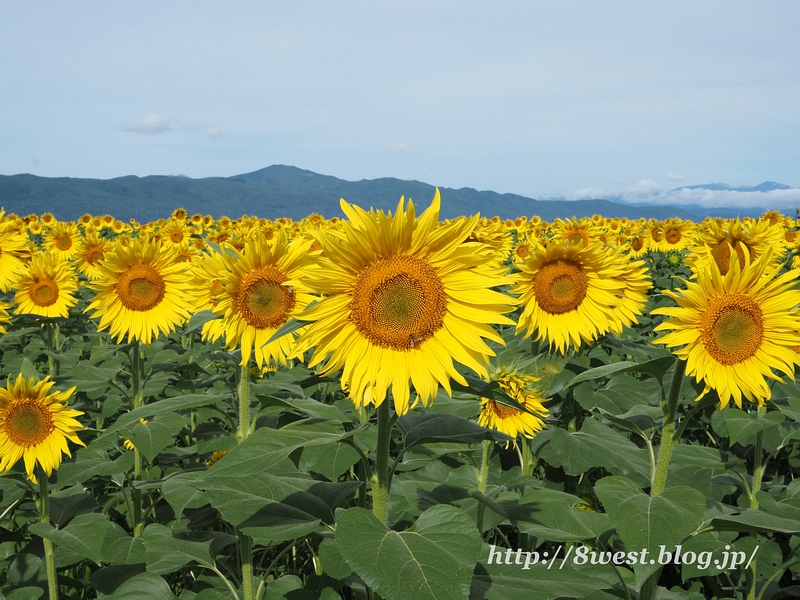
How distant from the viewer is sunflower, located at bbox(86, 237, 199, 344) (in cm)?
502

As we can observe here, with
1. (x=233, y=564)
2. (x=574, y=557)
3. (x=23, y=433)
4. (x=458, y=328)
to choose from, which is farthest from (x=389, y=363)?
(x=233, y=564)

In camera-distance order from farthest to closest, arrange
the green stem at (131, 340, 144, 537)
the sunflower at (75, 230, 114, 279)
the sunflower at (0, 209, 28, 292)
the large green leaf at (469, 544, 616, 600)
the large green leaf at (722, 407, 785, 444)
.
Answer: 1. the sunflower at (75, 230, 114, 279)
2. the sunflower at (0, 209, 28, 292)
3. the green stem at (131, 340, 144, 537)
4. the large green leaf at (722, 407, 785, 444)
5. the large green leaf at (469, 544, 616, 600)

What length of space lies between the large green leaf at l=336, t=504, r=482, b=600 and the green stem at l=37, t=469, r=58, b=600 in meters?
2.20

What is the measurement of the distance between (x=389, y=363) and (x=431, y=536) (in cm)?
64

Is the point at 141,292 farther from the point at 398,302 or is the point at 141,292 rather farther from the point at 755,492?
the point at 755,492

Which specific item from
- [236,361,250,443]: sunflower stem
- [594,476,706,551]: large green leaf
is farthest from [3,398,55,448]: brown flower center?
[594,476,706,551]: large green leaf

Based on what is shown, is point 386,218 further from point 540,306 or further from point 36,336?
point 36,336

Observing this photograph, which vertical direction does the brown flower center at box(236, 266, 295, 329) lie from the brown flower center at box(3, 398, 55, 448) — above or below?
above

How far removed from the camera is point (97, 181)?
135 m

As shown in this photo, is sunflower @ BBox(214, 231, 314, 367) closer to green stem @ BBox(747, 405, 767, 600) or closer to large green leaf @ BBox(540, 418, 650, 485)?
large green leaf @ BBox(540, 418, 650, 485)

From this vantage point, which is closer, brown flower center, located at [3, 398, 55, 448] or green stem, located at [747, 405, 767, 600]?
green stem, located at [747, 405, 767, 600]

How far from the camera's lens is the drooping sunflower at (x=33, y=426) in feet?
11.4

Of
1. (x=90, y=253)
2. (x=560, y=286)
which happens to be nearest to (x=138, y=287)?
(x=560, y=286)

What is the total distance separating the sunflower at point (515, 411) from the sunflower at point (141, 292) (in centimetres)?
255
